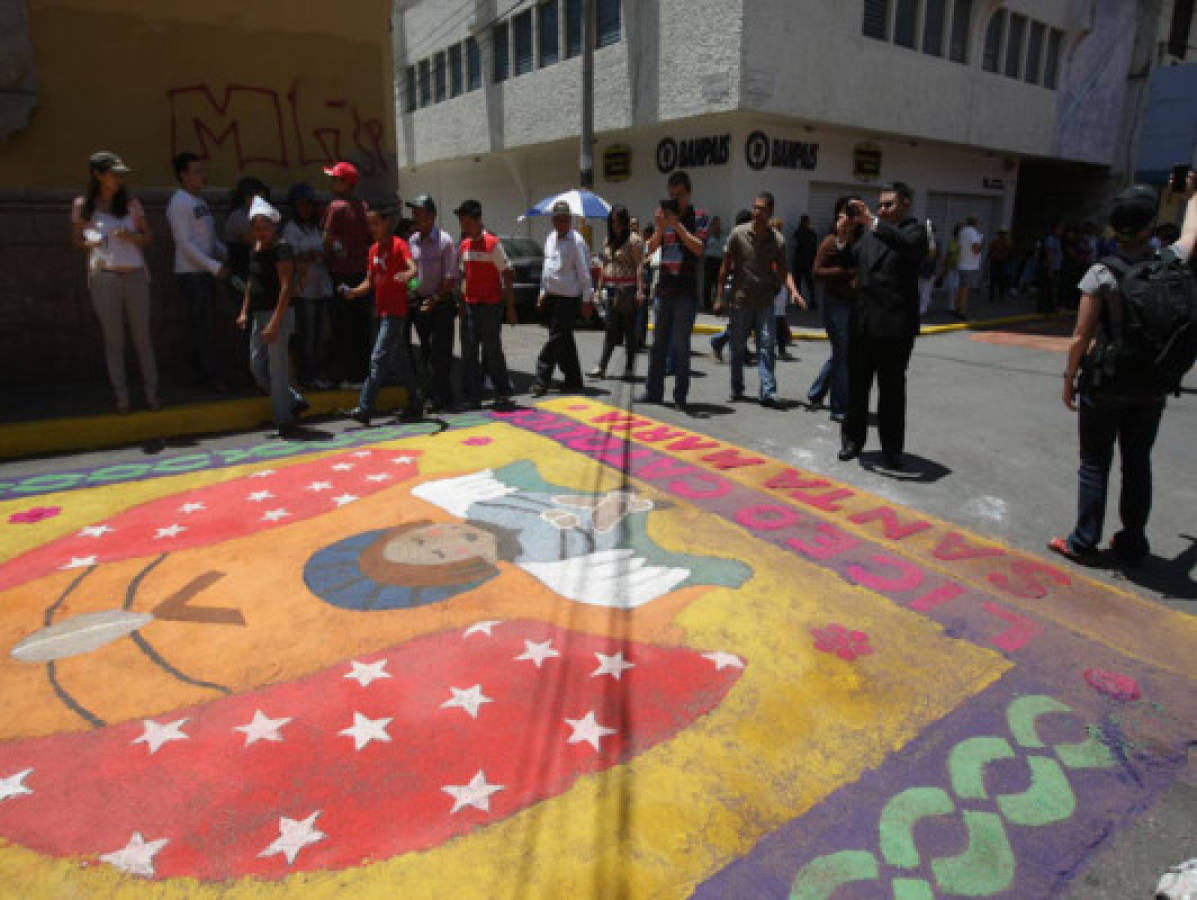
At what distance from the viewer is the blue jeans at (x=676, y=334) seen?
735 centimetres

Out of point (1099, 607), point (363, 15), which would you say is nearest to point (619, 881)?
point (1099, 607)

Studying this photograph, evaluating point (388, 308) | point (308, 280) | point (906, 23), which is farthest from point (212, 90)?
point (906, 23)

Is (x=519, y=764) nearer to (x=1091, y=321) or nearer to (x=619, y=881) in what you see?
(x=619, y=881)

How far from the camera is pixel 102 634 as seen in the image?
3.38 metres

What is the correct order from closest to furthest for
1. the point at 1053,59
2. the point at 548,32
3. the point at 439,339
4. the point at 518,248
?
the point at 439,339 < the point at 518,248 < the point at 548,32 < the point at 1053,59

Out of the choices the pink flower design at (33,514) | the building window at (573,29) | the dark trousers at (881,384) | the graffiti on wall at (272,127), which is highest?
the building window at (573,29)

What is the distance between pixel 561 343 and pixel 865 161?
13.6m

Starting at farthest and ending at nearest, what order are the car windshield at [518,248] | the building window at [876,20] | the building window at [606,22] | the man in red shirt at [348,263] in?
1. the building window at [606,22]
2. the building window at [876,20]
3. the car windshield at [518,248]
4. the man in red shirt at [348,263]

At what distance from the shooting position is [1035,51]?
20.8m

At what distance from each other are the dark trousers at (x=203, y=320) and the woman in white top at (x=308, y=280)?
0.75 meters

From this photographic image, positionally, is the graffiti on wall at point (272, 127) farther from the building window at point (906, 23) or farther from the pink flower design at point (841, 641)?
the building window at point (906, 23)

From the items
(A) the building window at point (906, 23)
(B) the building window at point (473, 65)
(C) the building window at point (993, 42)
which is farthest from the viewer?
(B) the building window at point (473, 65)

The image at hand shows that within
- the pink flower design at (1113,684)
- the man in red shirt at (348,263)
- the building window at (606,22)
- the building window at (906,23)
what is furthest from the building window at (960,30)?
the pink flower design at (1113,684)

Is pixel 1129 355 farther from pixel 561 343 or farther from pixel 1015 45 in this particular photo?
pixel 1015 45
